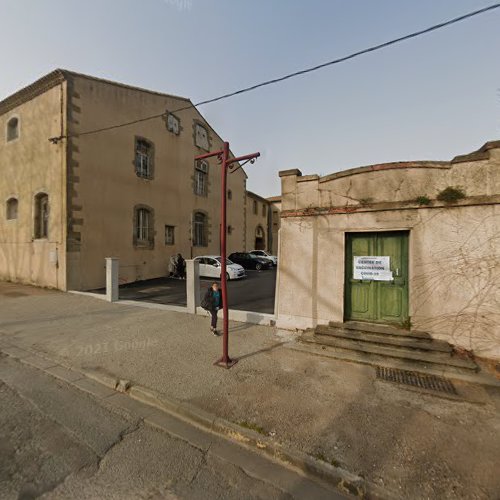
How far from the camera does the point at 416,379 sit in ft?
13.1

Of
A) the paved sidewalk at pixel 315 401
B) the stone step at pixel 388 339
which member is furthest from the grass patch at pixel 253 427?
the stone step at pixel 388 339

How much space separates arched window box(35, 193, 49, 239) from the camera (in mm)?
12578

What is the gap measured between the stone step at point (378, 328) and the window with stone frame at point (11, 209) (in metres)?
16.7

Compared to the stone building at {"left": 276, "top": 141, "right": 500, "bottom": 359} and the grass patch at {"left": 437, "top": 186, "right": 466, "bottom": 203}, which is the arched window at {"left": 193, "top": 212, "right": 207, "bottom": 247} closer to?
the stone building at {"left": 276, "top": 141, "right": 500, "bottom": 359}

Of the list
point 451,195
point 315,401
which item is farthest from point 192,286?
point 451,195

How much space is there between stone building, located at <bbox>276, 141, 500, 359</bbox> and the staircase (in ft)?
0.76

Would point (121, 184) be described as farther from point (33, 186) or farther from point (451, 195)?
point (451, 195)

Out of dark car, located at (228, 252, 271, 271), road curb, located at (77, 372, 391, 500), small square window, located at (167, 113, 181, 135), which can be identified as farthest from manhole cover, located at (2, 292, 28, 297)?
dark car, located at (228, 252, 271, 271)

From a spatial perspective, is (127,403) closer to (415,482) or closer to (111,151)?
(415,482)

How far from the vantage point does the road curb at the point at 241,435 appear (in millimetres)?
2291

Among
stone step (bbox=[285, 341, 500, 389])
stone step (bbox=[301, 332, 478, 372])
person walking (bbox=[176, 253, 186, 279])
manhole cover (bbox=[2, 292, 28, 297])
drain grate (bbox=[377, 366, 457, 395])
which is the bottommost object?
drain grate (bbox=[377, 366, 457, 395])

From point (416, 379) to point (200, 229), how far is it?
55.2ft

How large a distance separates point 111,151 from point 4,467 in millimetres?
13294

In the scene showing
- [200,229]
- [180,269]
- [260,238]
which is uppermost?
[200,229]
